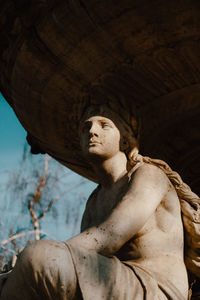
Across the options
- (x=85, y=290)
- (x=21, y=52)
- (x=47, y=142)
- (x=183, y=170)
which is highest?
(x=21, y=52)

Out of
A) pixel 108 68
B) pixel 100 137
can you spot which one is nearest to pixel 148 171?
pixel 100 137

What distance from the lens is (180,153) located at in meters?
5.41

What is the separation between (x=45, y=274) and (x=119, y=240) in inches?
26.8

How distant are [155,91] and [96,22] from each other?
34.9 inches

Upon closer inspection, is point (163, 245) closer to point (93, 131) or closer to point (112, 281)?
point (112, 281)

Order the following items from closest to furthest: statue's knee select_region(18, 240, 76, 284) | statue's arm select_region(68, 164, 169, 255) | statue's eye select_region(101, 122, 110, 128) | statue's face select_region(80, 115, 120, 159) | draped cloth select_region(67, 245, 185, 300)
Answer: statue's knee select_region(18, 240, 76, 284)
draped cloth select_region(67, 245, 185, 300)
statue's arm select_region(68, 164, 169, 255)
statue's face select_region(80, 115, 120, 159)
statue's eye select_region(101, 122, 110, 128)

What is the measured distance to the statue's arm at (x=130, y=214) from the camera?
378 cm

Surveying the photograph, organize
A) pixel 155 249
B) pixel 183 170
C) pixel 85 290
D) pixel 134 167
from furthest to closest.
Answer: pixel 183 170 → pixel 134 167 → pixel 155 249 → pixel 85 290

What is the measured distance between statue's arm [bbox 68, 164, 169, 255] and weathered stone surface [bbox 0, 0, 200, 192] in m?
0.76

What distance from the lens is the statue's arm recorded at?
378 centimetres

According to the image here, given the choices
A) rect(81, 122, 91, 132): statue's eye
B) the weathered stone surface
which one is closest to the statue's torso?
rect(81, 122, 91, 132): statue's eye

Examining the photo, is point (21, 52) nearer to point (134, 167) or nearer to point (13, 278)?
point (134, 167)

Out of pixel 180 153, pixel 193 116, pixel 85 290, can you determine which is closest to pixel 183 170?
pixel 180 153

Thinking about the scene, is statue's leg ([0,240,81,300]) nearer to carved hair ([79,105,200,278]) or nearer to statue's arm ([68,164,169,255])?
statue's arm ([68,164,169,255])
